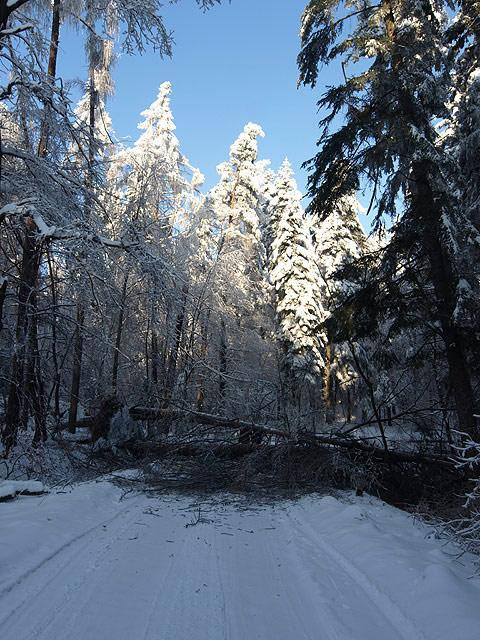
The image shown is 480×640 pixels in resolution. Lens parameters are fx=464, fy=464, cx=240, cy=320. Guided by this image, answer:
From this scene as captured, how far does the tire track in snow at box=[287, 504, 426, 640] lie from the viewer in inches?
116

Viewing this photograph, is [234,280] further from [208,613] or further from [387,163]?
[208,613]

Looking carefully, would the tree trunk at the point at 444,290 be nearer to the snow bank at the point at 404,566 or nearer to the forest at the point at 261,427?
the forest at the point at 261,427

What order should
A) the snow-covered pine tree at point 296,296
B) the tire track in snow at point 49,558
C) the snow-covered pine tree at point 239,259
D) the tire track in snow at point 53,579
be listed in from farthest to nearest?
the snow-covered pine tree at point 296,296
the snow-covered pine tree at point 239,259
the tire track in snow at point 49,558
the tire track in snow at point 53,579

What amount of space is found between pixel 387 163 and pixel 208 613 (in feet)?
26.1

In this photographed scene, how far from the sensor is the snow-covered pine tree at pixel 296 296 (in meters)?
23.8

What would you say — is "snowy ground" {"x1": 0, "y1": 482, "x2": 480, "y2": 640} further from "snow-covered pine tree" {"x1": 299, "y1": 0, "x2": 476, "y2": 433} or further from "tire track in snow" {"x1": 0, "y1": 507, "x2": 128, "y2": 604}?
"snow-covered pine tree" {"x1": 299, "y1": 0, "x2": 476, "y2": 433}

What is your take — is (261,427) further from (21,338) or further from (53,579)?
(53,579)

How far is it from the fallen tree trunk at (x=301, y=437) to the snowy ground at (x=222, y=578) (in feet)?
6.83

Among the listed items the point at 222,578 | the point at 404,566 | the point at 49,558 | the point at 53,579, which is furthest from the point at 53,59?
the point at 404,566

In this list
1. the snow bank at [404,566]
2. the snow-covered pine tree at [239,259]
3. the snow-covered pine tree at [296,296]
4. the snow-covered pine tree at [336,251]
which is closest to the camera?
the snow bank at [404,566]

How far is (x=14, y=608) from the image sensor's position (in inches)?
118

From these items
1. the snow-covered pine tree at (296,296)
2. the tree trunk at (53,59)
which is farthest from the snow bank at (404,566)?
the snow-covered pine tree at (296,296)

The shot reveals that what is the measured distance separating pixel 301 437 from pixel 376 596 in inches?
206

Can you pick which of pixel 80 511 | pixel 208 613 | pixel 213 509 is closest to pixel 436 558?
pixel 208 613
